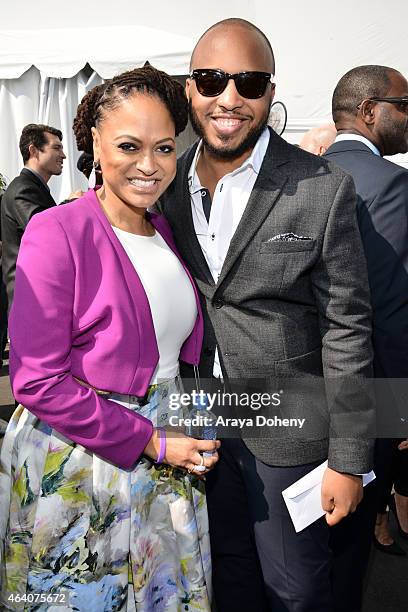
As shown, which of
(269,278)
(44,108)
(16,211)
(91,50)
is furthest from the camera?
(44,108)

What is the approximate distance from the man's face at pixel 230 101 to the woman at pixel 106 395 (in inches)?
4.3

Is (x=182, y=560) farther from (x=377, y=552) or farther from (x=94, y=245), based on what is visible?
(x=377, y=552)

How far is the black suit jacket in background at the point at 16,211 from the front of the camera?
4.80m

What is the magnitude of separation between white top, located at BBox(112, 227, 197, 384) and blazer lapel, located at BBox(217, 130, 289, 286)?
12 centimetres

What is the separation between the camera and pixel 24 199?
486cm

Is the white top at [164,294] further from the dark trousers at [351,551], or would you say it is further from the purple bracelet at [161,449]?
the dark trousers at [351,551]

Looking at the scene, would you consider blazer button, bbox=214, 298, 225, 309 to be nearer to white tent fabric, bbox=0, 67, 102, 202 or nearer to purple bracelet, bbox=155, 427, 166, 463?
purple bracelet, bbox=155, 427, 166, 463

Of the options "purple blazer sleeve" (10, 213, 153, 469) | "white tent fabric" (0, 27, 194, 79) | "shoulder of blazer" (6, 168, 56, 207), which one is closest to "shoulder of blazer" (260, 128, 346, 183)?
"purple blazer sleeve" (10, 213, 153, 469)

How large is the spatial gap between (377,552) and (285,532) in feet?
5.63

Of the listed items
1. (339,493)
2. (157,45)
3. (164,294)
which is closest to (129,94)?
(164,294)

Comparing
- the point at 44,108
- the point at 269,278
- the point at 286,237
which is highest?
the point at 44,108

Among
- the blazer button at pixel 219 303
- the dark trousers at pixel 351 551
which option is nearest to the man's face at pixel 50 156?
the blazer button at pixel 219 303

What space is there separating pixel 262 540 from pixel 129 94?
131cm

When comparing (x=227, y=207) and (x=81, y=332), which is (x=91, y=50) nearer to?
(x=227, y=207)
